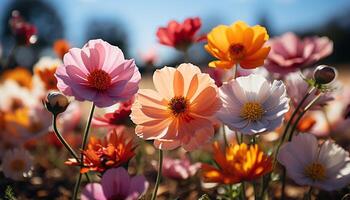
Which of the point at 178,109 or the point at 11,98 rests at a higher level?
the point at 178,109

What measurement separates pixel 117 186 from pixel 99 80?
27 cm

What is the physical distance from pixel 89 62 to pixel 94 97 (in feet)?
0.37

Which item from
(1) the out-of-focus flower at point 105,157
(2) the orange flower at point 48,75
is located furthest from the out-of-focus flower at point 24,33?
(1) the out-of-focus flower at point 105,157

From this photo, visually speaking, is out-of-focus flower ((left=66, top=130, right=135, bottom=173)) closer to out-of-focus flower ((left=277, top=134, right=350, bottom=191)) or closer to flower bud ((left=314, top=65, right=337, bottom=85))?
out-of-focus flower ((left=277, top=134, right=350, bottom=191))

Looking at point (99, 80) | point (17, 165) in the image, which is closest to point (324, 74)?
point (99, 80)

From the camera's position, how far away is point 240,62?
1.40 meters

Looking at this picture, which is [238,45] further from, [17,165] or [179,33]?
[17,165]

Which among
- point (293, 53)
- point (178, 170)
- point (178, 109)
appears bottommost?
point (178, 170)

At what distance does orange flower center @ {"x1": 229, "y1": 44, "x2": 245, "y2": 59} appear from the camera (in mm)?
1400

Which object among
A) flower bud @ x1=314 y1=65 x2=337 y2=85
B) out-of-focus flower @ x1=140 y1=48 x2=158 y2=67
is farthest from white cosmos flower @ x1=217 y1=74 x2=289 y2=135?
out-of-focus flower @ x1=140 y1=48 x2=158 y2=67

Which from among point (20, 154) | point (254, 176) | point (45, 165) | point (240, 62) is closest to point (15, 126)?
point (45, 165)

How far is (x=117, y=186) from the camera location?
4.18 feet

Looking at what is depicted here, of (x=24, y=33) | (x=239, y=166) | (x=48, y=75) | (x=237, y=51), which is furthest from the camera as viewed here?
(x=48, y=75)

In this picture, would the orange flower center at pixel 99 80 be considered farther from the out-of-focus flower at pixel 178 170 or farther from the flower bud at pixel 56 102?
the out-of-focus flower at pixel 178 170
